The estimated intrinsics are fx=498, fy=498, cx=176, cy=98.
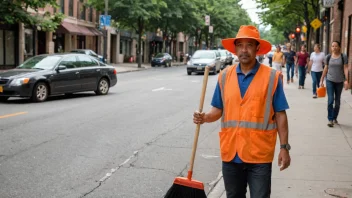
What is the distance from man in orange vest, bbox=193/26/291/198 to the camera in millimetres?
3564

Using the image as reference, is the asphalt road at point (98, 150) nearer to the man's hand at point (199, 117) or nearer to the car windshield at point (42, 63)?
the car windshield at point (42, 63)

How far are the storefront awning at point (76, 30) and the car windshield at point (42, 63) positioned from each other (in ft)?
78.3

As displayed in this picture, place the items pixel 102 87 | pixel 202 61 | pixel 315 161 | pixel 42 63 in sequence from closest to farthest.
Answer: pixel 315 161 < pixel 42 63 < pixel 102 87 < pixel 202 61

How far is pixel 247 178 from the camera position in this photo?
3.69 meters

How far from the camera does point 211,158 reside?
7.50 m

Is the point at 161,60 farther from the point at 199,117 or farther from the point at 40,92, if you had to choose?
the point at 199,117

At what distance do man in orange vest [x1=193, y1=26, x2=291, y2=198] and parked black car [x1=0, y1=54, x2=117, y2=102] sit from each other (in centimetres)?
1109

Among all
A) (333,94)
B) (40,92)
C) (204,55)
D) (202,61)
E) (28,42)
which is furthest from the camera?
(28,42)

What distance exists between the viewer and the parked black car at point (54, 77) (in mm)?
13844

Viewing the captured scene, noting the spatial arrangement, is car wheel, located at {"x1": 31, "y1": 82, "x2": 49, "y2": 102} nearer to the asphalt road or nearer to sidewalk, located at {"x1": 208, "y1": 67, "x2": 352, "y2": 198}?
the asphalt road

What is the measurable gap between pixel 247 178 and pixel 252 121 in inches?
17.5

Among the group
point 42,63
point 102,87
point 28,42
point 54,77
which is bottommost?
point 102,87

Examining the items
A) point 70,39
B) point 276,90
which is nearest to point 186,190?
point 276,90

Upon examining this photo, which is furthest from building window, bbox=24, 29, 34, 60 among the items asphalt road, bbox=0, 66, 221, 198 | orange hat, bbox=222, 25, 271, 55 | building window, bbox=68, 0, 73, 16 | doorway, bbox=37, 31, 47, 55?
orange hat, bbox=222, 25, 271, 55
